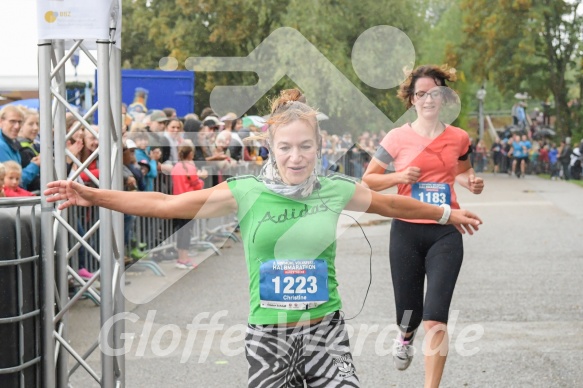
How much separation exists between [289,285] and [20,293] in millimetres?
1597

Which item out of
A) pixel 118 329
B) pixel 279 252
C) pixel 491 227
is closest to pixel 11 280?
pixel 118 329

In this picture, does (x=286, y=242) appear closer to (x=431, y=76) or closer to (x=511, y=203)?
(x=431, y=76)

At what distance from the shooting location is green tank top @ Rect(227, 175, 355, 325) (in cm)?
447

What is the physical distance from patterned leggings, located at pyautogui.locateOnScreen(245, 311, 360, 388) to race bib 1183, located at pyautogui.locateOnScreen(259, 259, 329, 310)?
0.33ft

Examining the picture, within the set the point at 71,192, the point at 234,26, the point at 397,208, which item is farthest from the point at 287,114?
the point at 234,26

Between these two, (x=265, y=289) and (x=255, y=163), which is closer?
(x=265, y=289)

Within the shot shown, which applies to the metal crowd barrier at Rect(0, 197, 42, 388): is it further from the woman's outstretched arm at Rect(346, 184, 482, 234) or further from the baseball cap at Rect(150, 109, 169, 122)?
the baseball cap at Rect(150, 109, 169, 122)

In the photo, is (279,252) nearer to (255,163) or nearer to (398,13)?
(255,163)

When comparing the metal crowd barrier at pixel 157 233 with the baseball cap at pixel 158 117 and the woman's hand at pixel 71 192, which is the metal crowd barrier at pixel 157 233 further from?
the woman's hand at pixel 71 192

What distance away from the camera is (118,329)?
18.8ft

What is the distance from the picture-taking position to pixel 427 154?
668 centimetres

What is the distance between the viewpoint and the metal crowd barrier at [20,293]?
517cm

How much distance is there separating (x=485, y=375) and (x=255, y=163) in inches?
453

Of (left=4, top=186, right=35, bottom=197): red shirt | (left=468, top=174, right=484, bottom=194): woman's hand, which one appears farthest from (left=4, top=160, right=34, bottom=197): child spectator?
(left=468, top=174, right=484, bottom=194): woman's hand
